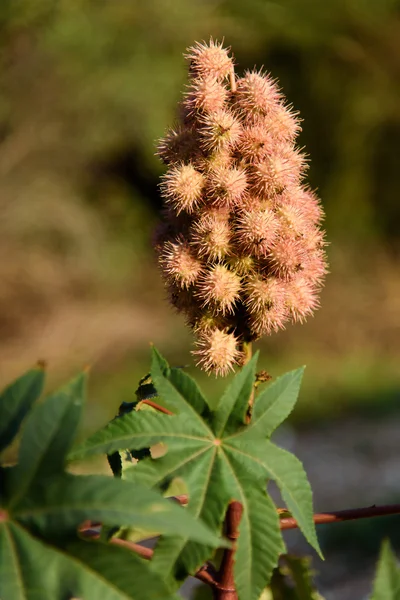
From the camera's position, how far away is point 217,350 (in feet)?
2.39

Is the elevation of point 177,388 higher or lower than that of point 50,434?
higher

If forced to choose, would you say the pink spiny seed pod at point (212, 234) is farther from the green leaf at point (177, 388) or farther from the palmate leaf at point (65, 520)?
the palmate leaf at point (65, 520)

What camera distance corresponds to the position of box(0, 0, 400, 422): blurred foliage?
16.1 feet

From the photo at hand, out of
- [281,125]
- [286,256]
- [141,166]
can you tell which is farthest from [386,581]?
[141,166]

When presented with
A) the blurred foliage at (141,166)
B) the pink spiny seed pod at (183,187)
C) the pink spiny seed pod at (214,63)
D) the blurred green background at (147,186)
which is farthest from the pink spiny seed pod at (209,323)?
the blurred foliage at (141,166)

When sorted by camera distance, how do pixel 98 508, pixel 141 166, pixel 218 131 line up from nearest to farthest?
pixel 98 508
pixel 218 131
pixel 141 166

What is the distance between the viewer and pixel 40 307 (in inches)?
198

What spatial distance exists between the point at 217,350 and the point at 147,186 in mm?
5688

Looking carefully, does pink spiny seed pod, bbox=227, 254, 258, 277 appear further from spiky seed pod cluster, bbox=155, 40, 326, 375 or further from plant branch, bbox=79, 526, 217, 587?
plant branch, bbox=79, 526, 217, 587

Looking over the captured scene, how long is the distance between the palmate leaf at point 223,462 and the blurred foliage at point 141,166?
387 centimetres

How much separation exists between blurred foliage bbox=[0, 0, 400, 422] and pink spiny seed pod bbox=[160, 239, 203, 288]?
377 centimetres

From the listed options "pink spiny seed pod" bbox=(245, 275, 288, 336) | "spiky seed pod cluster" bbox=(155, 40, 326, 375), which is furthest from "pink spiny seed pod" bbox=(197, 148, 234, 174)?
"pink spiny seed pod" bbox=(245, 275, 288, 336)

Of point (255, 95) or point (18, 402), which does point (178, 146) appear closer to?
point (255, 95)

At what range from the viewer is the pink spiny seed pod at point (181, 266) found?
75 centimetres
